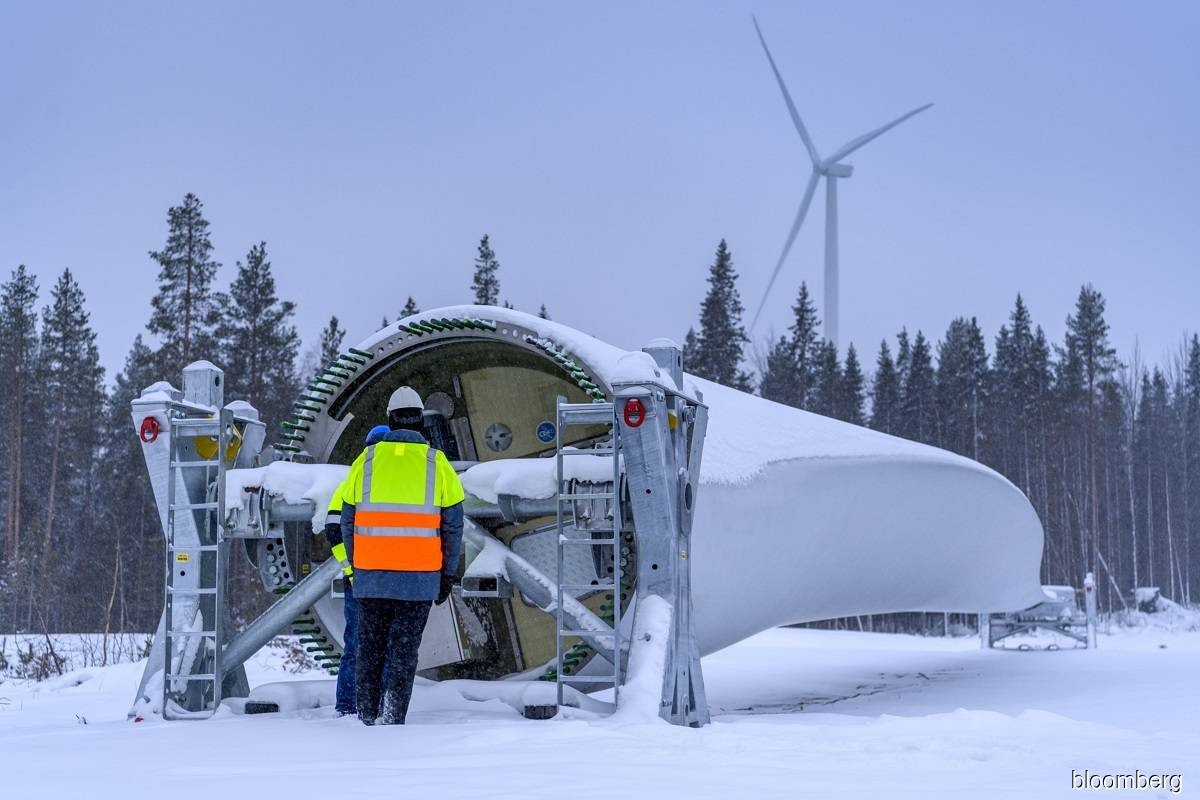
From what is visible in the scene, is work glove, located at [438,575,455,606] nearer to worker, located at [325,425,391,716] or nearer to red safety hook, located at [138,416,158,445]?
worker, located at [325,425,391,716]

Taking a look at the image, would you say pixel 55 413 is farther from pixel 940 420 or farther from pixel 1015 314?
pixel 1015 314

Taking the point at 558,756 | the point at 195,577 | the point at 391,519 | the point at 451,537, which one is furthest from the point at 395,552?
the point at 195,577

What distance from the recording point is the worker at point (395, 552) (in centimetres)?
555

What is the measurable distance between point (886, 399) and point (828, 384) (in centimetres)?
367

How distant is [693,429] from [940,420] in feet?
149

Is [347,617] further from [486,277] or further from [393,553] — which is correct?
[486,277]

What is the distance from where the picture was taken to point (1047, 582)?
154ft

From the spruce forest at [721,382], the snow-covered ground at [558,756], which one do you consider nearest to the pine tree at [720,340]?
the spruce forest at [721,382]

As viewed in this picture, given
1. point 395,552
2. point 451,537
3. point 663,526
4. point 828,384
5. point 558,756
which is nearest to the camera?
point 558,756

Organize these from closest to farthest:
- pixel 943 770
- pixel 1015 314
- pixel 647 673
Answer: pixel 943 770
pixel 647 673
pixel 1015 314

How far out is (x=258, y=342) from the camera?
120 feet

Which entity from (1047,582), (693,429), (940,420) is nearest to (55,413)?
(940,420)

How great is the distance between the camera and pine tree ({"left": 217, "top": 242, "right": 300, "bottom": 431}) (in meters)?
36.1

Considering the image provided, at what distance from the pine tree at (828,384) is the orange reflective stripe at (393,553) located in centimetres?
4431
